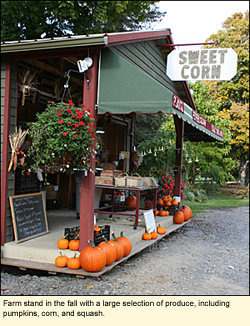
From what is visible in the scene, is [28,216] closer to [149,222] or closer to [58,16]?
[149,222]

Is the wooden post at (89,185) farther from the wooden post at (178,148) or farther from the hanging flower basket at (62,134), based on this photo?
the wooden post at (178,148)

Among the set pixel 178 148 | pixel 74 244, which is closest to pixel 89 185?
pixel 74 244

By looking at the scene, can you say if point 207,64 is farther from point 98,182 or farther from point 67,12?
point 67,12

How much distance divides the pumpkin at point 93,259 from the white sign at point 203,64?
344cm

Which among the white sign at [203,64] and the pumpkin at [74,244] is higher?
the white sign at [203,64]

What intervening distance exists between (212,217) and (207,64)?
7786 millimetres

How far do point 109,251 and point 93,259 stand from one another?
14.5 inches

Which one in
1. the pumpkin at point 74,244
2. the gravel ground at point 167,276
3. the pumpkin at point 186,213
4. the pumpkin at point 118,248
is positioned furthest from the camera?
the pumpkin at point 186,213

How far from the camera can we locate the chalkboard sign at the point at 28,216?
17.6 feet

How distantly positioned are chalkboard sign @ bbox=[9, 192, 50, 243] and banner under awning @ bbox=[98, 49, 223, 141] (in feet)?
6.90

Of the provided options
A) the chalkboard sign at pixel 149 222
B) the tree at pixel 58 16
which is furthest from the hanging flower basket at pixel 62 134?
the tree at pixel 58 16

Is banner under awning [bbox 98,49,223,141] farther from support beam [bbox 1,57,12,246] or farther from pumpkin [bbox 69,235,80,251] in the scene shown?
pumpkin [bbox 69,235,80,251]

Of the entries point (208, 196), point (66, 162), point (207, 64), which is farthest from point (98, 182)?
point (208, 196)

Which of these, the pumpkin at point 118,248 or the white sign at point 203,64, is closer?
the pumpkin at point 118,248
